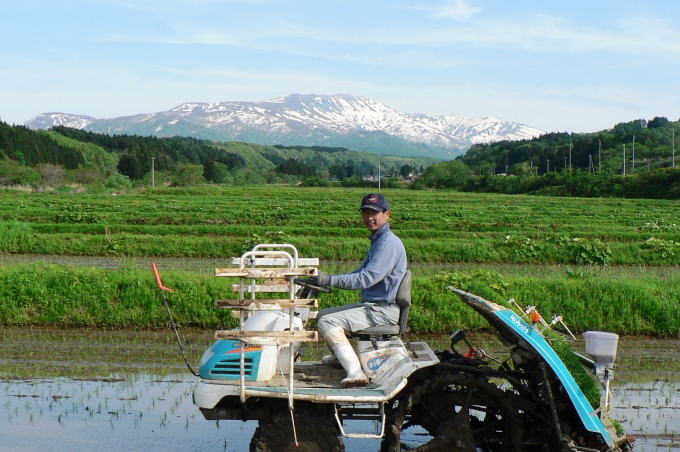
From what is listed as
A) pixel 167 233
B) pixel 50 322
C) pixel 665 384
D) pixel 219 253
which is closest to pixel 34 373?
pixel 50 322

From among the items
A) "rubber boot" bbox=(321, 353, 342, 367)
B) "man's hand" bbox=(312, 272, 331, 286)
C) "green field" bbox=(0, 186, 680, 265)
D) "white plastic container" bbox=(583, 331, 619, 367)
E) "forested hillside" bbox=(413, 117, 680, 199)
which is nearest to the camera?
"white plastic container" bbox=(583, 331, 619, 367)

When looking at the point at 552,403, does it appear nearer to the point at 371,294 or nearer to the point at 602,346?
the point at 602,346

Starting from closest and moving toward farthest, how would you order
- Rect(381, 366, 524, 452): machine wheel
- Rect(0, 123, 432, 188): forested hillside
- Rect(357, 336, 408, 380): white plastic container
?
Rect(381, 366, 524, 452): machine wheel → Rect(357, 336, 408, 380): white plastic container → Rect(0, 123, 432, 188): forested hillside

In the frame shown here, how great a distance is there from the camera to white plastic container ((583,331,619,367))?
573 cm

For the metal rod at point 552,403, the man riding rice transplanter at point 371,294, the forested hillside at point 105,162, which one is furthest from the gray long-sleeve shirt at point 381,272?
the forested hillside at point 105,162

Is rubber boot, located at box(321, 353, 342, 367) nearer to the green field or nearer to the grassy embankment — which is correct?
the grassy embankment

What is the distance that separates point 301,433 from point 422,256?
663 inches

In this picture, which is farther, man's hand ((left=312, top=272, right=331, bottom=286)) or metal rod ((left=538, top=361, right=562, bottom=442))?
man's hand ((left=312, top=272, right=331, bottom=286))

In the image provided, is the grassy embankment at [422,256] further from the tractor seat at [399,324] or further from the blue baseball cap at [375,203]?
the blue baseball cap at [375,203]

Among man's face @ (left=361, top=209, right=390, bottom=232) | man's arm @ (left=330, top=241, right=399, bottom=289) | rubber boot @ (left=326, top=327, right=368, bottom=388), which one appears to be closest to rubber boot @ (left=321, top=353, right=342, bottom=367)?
rubber boot @ (left=326, top=327, right=368, bottom=388)

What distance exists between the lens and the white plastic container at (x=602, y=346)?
18.8ft

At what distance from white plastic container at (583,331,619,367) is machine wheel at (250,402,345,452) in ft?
6.86

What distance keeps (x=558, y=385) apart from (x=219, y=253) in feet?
58.4

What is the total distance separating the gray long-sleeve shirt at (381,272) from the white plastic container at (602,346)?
5.15 feet
